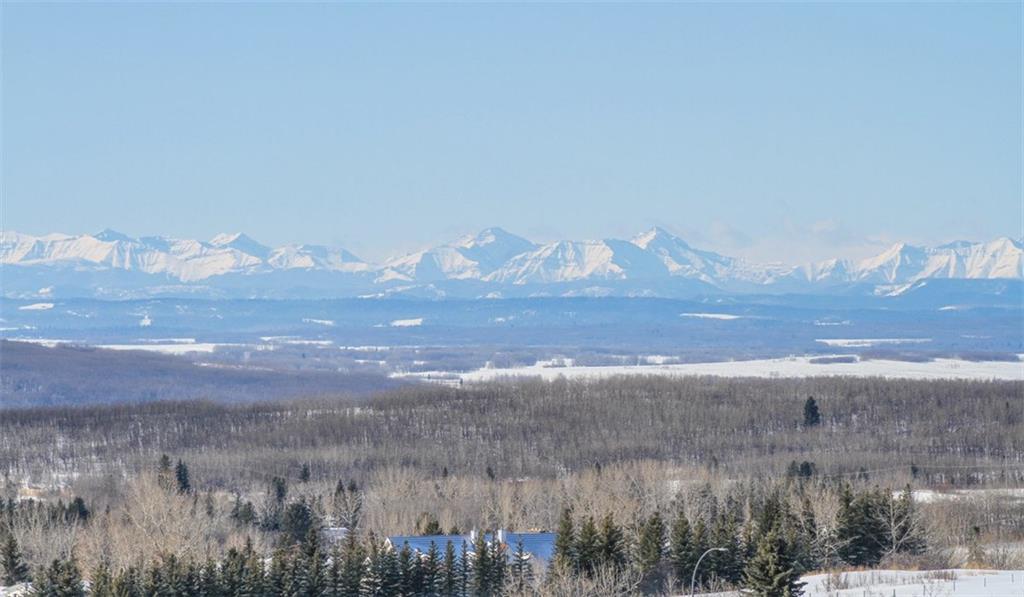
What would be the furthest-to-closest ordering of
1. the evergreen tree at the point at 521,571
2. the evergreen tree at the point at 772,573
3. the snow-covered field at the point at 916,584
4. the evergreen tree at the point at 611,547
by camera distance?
the evergreen tree at the point at 611,547
the evergreen tree at the point at 521,571
the snow-covered field at the point at 916,584
the evergreen tree at the point at 772,573

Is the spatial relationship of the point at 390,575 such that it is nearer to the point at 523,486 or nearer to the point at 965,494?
the point at 523,486

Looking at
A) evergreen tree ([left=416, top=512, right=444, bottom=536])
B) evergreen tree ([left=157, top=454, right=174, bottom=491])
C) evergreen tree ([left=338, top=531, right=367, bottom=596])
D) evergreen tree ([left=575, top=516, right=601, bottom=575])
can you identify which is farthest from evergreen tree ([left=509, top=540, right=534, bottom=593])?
evergreen tree ([left=157, top=454, right=174, bottom=491])

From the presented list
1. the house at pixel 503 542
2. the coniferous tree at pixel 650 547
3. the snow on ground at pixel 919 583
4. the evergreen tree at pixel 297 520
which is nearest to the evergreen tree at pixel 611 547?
the coniferous tree at pixel 650 547

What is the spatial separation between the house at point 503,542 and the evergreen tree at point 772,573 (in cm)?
1436

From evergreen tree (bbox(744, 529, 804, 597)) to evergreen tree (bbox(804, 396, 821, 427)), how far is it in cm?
9221

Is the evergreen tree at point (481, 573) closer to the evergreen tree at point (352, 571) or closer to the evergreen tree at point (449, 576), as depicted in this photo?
the evergreen tree at point (449, 576)

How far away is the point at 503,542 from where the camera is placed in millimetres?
72812

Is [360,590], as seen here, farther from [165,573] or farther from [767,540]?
[767,540]

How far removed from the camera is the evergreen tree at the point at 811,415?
491 feet

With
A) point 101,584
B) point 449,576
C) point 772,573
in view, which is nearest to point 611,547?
point 449,576

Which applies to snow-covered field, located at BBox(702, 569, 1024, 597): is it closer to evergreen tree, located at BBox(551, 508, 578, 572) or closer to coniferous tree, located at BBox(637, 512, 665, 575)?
coniferous tree, located at BBox(637, 512, 665, 575)

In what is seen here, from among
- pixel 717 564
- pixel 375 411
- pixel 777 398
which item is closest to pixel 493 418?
pixel 375 411

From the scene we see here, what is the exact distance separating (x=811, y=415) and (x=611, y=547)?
82.1m

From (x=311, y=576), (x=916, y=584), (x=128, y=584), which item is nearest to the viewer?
(x=128, y=584)
